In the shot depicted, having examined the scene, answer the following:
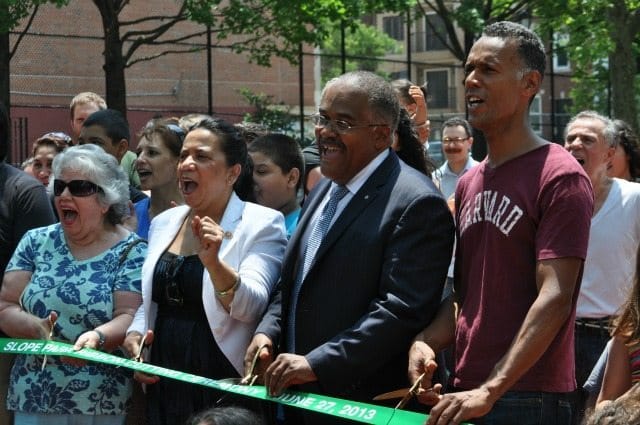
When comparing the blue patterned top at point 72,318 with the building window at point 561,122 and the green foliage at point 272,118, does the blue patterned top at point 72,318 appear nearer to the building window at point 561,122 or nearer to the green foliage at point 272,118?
the green foliage at point 272,118

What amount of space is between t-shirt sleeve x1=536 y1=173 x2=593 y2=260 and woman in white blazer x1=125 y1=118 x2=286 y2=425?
1.40 meters

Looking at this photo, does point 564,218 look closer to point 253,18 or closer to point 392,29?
point 253,18

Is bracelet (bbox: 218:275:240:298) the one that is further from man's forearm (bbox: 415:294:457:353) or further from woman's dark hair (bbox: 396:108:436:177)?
woman's dark hair (bbox: 396:108:436:177)

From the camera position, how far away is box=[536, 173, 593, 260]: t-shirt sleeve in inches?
140

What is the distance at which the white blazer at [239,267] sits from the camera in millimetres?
4566

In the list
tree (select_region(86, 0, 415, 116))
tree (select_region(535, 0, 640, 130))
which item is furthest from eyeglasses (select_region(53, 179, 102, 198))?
tree (select_region(535, 0, 640, 130))

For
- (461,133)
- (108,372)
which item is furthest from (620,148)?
(108,372)

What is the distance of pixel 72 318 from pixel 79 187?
0.62m

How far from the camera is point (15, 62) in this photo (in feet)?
68.3

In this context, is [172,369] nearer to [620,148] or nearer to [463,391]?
[463,391]

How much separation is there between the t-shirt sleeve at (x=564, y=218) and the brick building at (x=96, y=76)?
50.2 feet

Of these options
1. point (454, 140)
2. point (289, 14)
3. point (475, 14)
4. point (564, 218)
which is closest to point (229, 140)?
point (564, 218)

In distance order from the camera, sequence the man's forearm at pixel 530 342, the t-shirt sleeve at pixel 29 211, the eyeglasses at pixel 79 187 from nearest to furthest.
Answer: the man's forearm at pixel 530 342 → the eyeglasses at pixel 79 187 → the t-shirt sleeve at pixel 29 211

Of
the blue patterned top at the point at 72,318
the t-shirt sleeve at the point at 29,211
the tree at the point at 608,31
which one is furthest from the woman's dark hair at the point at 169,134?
the tree at the point at 608,31
